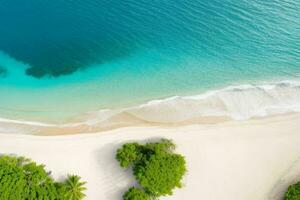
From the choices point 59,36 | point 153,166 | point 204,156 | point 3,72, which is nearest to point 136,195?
point 153,166

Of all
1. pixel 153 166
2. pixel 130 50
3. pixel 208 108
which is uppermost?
pixel 130 50

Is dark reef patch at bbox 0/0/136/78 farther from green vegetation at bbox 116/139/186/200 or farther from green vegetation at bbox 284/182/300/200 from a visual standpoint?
green vegetation at bbox 284/182/300/200

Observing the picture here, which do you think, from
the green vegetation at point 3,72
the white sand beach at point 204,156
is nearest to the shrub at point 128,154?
the white sand beach at point 204,156

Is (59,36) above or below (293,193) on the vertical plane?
above

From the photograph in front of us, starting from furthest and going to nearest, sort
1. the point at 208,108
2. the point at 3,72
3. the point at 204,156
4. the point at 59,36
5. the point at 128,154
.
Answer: the point at 59,36 < the point at 3,72 < the point at 208,108 < the point at 204,156 < the point at 128,154

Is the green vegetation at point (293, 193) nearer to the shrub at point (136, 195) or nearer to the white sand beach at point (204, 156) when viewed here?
the white sand beach at point (204, 156)

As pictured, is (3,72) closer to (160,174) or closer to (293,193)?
(160,174)

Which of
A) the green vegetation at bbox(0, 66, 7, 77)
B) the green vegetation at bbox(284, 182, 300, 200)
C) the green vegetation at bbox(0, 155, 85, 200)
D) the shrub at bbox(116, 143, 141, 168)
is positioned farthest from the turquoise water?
the green vegetation at bbox(284, 182, 300, 200)
